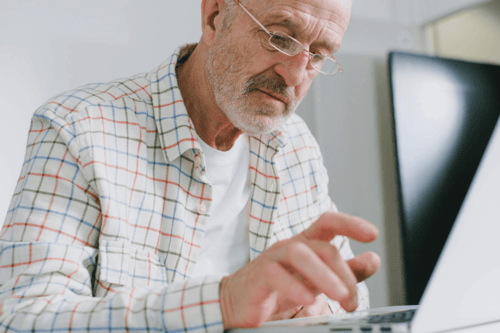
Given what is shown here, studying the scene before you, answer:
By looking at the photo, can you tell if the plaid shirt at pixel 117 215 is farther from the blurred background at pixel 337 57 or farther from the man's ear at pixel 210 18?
the blurred background at pixel 337 57

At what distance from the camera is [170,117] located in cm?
84

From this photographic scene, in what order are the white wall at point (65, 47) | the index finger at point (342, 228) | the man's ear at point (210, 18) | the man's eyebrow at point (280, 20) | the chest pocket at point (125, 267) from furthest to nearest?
the white wall at point (65, 47) → the man's ear at point (210, 18) → the man's eyebrow at point (280, 20) → the chest pocket at point (125, 267) → the index finger at point (342, 228)

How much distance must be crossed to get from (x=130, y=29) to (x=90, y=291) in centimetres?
112

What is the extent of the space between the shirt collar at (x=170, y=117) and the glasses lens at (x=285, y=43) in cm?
22

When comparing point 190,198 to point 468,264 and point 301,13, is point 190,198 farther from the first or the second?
point 468,264

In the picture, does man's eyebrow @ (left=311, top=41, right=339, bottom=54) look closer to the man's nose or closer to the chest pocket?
the man's nose

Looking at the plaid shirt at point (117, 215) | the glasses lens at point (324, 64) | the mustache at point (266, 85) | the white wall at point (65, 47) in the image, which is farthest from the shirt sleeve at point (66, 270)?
the white wall at point (65, 47)

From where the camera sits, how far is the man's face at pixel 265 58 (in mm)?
800

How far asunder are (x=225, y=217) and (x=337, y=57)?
1.50 meters

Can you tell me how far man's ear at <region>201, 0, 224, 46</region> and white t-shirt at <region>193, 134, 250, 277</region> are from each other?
23 cm

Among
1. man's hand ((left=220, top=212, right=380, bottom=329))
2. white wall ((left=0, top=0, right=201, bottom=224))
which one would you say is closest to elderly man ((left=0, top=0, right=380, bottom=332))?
man's hand ((left=220, top=212, right=380, bottom=329))

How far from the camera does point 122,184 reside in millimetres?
755

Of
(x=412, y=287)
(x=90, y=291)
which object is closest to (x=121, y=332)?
(x=90, y=291)

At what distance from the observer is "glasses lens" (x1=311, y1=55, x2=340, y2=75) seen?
0.87 m
